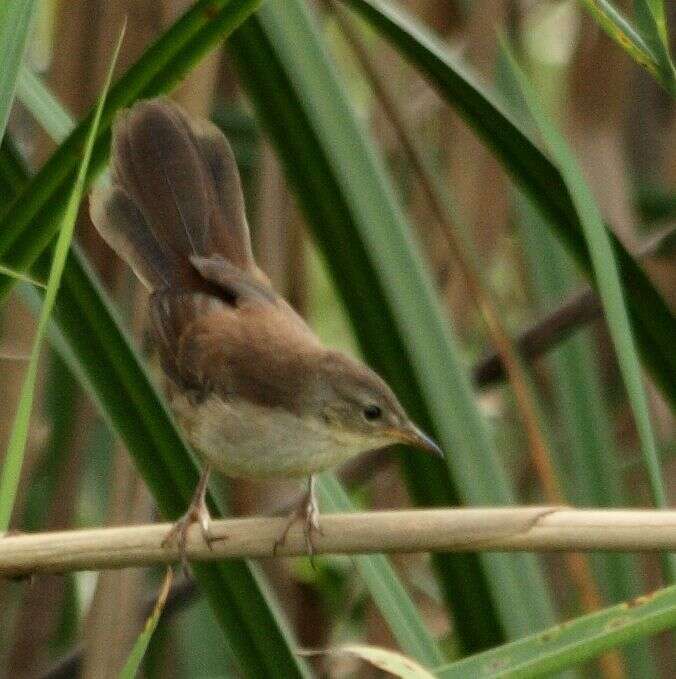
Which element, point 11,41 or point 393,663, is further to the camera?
point 11,41

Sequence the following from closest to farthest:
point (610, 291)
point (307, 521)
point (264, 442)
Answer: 1. point (610, 291)
2. point (307, 521)
3. point (264, 442)

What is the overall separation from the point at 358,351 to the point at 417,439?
1.21 feet

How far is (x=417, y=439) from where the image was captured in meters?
1.62

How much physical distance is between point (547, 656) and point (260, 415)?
75 cm

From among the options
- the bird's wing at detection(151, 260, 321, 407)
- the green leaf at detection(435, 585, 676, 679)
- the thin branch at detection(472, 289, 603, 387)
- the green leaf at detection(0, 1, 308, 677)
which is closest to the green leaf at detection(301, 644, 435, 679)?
the green leaf at detection(435, 585, 676, 679)

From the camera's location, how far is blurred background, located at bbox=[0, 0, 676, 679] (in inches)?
81.3

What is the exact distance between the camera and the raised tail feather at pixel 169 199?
6.13 ft

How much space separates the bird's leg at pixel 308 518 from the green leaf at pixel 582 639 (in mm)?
261

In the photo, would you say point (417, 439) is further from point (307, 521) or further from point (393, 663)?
point (393, 663)

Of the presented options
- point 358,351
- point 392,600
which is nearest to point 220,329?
point 358,351

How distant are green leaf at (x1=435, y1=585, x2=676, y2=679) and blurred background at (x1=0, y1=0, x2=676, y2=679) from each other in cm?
79

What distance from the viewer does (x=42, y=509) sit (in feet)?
7.98

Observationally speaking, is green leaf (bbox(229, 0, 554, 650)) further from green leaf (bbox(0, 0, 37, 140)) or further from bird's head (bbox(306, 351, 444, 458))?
green leaf (bbox(0, 0, 37, 140))

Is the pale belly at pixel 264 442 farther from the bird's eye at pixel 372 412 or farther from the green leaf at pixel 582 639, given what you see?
the green leaf at pixel 582 639
